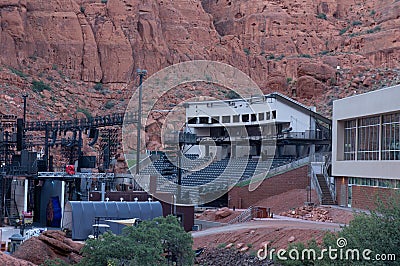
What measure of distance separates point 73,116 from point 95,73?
17.0m

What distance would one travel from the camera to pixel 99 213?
40.9m

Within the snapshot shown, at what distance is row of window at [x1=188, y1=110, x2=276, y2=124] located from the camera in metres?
77.2

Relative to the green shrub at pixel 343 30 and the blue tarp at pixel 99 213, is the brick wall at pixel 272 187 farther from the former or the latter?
the green shrub at pixel 343 30

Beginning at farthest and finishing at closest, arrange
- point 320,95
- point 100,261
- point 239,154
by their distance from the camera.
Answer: point 320,95, point 239,154, point 100,261

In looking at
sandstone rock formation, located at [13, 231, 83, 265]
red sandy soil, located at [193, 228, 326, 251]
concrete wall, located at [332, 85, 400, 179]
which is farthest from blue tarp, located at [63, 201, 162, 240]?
concrete wall, located at [332, 85, 400, 179]

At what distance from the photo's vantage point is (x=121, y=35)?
12744 cm

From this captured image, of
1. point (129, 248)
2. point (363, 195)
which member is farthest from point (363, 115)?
point (129, 248)

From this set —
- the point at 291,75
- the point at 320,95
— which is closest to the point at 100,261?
the point at 320,95

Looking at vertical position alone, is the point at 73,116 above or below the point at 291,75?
below

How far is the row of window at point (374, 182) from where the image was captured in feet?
127

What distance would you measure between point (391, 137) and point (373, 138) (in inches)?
92.7

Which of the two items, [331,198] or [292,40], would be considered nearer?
[331,198]

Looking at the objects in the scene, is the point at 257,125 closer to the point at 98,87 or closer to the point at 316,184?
the point at 316,184

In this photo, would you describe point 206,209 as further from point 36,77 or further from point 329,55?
point 329,55
